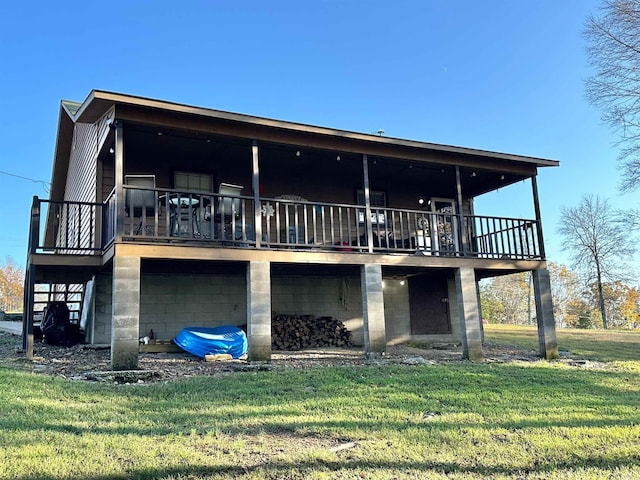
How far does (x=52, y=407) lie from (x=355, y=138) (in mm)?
7376

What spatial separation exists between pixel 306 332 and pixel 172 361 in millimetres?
3625

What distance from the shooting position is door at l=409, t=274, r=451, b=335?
13977 millimetres

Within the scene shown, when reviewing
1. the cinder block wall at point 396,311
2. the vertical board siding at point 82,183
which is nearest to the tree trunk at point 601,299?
the cinder block wall at point 396,311

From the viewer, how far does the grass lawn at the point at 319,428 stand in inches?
151

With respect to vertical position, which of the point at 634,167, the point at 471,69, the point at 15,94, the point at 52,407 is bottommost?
the point at 52,407

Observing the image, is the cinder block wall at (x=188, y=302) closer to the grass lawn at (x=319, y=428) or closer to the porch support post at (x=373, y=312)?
the porch support post at (x=373, y=312)

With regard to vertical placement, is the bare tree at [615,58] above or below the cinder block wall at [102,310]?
above

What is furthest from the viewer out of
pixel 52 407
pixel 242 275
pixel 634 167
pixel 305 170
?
pixel 634 167

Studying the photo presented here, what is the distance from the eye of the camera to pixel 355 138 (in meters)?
10.5

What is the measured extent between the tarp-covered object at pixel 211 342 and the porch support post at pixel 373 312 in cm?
243

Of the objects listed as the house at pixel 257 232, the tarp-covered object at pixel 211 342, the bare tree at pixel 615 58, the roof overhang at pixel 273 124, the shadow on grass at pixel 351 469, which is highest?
the bare tree at pixel 615 58

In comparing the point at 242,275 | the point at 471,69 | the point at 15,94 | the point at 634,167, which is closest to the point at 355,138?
the point at 242,275

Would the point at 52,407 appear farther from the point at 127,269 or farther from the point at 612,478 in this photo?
the point at 612,478

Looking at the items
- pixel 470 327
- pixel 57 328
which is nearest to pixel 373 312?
pixel 470 327
